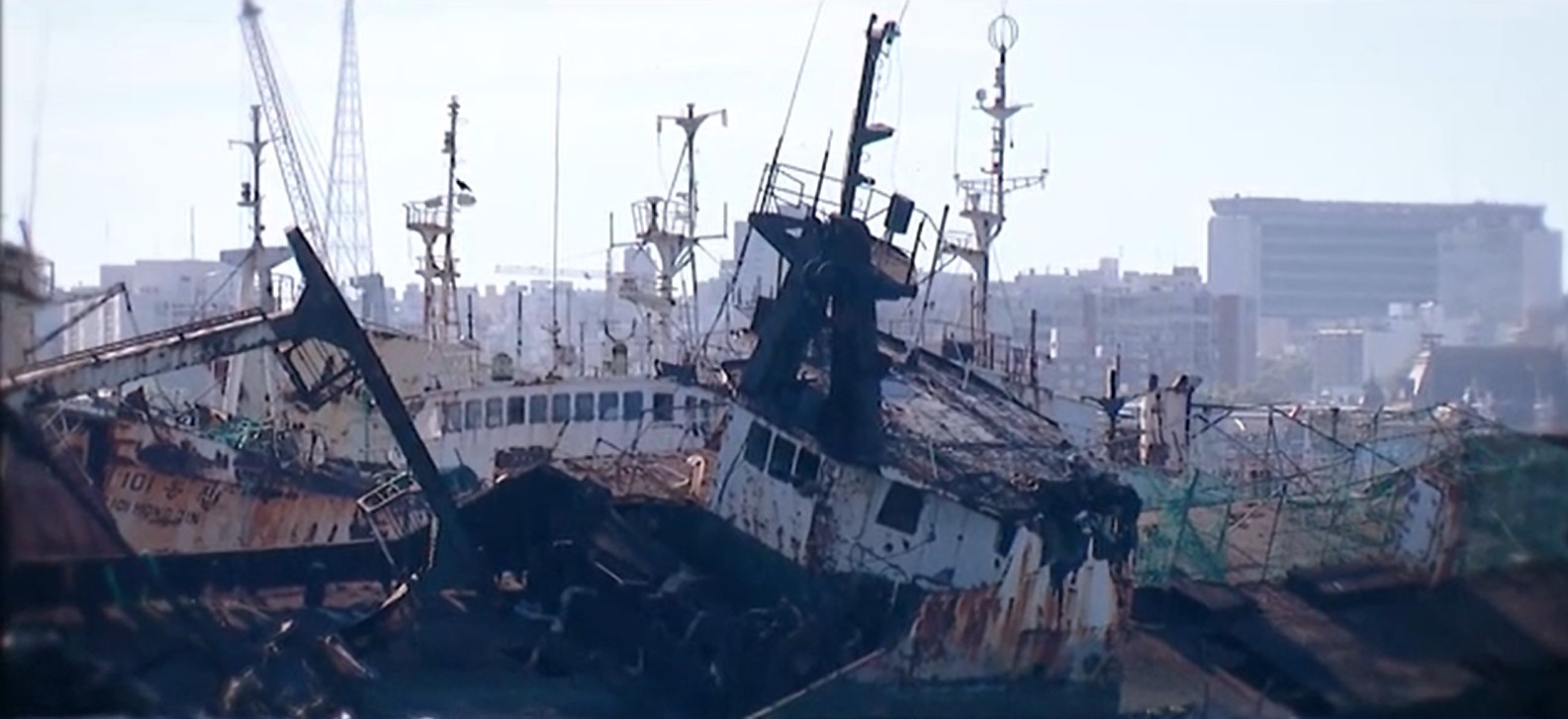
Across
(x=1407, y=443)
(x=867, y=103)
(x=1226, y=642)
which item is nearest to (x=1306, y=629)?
(x=1226, y=642)

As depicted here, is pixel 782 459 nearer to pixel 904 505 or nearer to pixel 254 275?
pixel 904 505

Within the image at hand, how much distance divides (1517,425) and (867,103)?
22.8 ft

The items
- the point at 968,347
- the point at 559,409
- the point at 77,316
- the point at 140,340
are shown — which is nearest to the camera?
the point at 77,316

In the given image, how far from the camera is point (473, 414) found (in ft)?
117

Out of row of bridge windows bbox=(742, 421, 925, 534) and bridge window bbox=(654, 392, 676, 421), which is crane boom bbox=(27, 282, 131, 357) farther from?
bridge window bbox=(654, 392, 676, 421)

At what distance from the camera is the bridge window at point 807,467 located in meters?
25.4

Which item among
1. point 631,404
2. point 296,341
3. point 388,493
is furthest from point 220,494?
point 296,341

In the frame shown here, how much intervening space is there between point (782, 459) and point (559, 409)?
9354mm

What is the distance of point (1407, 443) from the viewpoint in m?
29.1

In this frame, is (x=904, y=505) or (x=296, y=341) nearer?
(x=296, y=341)

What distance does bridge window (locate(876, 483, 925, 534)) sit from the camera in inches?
976

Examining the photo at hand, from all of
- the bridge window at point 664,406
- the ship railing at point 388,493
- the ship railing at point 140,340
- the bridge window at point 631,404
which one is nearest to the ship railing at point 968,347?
the bridge window at point 664,406

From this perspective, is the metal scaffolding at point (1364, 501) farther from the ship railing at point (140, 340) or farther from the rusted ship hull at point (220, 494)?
the ship railing at point (140, 340)

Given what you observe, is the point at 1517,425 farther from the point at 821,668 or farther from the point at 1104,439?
the point at 1104,439
